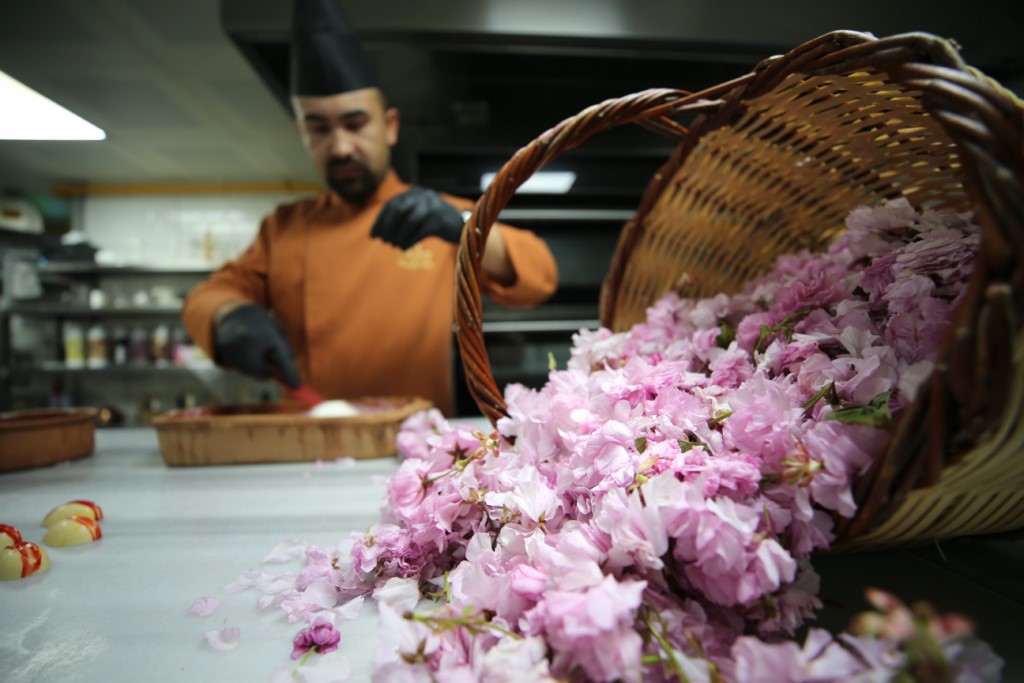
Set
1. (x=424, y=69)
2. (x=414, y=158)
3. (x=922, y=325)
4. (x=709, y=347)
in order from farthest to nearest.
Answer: (x=414, y=158)
(x=424, y=69)
(x=709, y=347)
(x=922, y=325)

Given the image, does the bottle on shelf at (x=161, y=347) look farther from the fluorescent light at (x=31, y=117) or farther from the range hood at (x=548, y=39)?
the fluorescent light at (x=31, y=117)

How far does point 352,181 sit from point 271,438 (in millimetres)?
841

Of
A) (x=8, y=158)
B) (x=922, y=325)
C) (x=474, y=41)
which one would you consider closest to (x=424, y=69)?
(x=474, y=41)

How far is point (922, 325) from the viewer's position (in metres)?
0.33

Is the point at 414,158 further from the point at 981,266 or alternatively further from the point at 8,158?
the point at 981,266

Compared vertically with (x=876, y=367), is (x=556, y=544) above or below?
below

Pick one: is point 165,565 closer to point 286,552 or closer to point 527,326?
point 286,552

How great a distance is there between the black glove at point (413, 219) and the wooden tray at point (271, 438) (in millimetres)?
377

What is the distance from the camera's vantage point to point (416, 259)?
150 cm

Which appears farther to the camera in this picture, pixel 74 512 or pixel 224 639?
pixel 74 512

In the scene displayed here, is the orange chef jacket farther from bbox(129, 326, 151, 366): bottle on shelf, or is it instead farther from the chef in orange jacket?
bbox(129, 326, 151, 366): bottle on shelf

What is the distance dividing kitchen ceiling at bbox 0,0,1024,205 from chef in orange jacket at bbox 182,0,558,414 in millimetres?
342

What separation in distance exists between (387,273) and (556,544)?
1281mm

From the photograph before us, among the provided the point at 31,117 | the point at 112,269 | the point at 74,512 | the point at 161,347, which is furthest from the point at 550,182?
the point at 112,269
